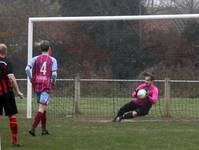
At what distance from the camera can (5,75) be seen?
10.8m

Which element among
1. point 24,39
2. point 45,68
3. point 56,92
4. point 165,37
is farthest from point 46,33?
point 24,39

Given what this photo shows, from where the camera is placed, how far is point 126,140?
38.1ft

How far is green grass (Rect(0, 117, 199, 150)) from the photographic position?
427 inches

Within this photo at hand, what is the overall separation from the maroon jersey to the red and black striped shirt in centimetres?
170

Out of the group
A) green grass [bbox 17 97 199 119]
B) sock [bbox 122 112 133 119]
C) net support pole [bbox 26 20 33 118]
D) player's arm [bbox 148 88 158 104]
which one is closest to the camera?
player's arm [bbox 148 88 158 104]

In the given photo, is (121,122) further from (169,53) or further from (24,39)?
(24,39)

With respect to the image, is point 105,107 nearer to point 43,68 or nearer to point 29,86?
point 29,86

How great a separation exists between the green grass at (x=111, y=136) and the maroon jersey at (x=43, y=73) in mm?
968

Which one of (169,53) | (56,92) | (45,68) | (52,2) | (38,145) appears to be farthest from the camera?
(52,2)

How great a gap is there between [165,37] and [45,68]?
627cm

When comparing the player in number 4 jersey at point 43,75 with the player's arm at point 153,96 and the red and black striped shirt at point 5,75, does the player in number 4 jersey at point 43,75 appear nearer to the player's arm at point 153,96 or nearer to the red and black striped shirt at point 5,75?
the red and black striped shirt at point 5,75

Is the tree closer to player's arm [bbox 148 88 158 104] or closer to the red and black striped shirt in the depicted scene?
player's arm [bbox 148 88 158 104]

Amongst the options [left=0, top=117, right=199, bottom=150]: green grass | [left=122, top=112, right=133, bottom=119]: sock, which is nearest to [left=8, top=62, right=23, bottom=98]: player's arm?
[left=0, top=117, right=199, bottom=150]: green grass

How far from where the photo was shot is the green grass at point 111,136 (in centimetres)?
1084
